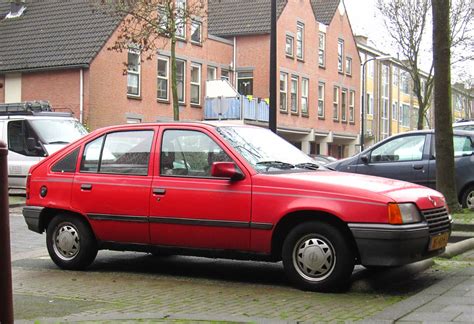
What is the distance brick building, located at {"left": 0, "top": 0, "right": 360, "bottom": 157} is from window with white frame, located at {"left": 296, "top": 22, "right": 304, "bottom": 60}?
6cm

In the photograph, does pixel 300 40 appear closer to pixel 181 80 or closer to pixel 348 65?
pixel 348 65

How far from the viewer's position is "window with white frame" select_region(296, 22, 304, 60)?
40656 millimetres

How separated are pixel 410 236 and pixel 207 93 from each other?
27712 mm

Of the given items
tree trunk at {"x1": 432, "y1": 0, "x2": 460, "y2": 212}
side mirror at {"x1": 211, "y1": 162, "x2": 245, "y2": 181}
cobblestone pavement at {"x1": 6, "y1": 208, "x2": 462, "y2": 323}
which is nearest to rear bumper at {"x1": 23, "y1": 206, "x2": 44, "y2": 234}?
cobblestone pavement at {"x1": 6, "y1": 208, "x2": 462, "y2": 323}

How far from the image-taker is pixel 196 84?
33.1 m

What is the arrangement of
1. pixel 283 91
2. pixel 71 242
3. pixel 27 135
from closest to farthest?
1. pixel 71 242
2. pixel 27 135
3. pixel 283 91

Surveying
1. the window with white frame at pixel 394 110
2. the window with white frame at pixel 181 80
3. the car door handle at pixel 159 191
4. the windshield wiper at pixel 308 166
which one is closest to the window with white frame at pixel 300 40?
the window with white frame at pixel 181 80

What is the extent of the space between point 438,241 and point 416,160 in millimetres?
5890

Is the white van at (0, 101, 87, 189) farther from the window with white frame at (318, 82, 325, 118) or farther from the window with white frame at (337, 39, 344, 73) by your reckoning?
the window with white frame at (337, 39, 344, 73)

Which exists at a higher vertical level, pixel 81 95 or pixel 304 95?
pixel 304 95

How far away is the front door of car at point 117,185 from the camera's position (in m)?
7.29

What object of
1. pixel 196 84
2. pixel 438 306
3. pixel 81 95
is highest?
pixel 196 84

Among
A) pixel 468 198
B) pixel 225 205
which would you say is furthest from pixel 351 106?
pixel 225 205

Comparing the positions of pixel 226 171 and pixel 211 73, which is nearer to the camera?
pixel 226 171
